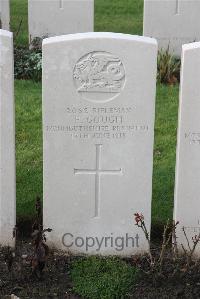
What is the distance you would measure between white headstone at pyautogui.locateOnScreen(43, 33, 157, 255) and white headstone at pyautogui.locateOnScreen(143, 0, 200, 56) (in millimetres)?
5515

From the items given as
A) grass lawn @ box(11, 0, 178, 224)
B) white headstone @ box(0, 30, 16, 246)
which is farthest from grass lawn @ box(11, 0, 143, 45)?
white headstone @ box(0, 30, 16, 246)

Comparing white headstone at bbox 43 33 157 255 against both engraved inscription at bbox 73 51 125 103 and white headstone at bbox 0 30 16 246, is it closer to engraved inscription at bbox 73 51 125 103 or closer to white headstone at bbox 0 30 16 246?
engraved inscription at bbox 73 51 125 103

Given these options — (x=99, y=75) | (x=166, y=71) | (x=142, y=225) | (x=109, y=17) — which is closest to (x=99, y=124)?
(x=99, y=75)

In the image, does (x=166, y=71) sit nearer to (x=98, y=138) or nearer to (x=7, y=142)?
(x=98, y=138)

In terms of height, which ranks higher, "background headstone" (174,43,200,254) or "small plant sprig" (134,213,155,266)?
"background headstone" (174,43,200,254)

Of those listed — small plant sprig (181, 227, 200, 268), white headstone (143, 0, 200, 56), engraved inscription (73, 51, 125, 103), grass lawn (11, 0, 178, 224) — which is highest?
white headstone (143, 0, 200, 56)

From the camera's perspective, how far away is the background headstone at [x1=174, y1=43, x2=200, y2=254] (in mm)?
5168

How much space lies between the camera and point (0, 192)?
5520mm

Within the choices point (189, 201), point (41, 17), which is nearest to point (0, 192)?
point (189, 201)

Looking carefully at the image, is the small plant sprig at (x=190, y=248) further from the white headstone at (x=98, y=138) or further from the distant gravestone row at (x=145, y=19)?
the distant gravestone row at (x=145, y=19)

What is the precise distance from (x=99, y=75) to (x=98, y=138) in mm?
478

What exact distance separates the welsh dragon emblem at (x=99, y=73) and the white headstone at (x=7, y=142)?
497 mm

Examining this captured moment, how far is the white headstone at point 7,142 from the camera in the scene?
5207mm

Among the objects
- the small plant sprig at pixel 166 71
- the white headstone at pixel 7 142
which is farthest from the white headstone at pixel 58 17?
the white headstone at pixel 7 142
